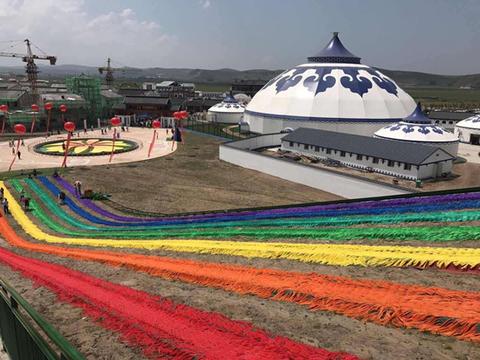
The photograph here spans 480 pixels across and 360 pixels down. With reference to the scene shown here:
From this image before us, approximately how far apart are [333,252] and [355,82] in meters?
53.0

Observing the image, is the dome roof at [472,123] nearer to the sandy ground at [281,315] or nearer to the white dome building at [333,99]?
the white dome building at [333,99]

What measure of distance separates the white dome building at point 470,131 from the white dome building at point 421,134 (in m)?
15.5

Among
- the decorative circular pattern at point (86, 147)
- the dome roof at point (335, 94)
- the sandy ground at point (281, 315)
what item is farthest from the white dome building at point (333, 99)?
the sandy ground at point (281, 315)

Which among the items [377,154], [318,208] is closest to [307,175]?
[377,154]

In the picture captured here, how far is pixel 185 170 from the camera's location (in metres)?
43.0

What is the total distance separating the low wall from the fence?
1103 inches

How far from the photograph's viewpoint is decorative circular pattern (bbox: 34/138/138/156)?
51875 millimetres

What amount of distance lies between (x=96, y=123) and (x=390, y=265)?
85726 mm

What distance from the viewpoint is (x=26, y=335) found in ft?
21.1

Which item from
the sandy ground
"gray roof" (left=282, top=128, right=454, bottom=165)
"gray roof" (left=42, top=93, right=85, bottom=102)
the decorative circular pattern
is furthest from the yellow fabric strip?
"gray roof" (left=42, top=93, right=85, bottom=102)

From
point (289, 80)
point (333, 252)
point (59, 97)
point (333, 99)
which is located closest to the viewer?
point (333, 252)

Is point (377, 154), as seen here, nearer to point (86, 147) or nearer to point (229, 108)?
point (86, 147)

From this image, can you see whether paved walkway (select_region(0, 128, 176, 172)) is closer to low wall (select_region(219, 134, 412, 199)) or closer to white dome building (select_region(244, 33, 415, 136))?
low wall (select_region(219, 134, 412, 199))

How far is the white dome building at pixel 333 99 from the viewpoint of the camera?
55344 mm
